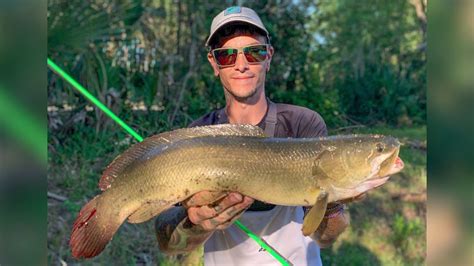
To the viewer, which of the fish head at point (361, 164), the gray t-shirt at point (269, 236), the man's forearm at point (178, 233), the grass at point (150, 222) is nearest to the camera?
the fish head at point (361, 164)

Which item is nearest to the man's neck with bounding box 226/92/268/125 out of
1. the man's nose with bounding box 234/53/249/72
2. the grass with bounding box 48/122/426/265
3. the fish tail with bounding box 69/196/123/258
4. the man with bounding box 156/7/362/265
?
the man with bounding box 156/7/362/265

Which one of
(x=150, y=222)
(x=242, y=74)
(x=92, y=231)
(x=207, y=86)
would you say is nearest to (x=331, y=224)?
(x=242, y=74)

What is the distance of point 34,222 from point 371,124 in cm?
634

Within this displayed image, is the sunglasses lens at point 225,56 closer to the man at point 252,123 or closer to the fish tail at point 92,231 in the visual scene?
the man at point 252,123

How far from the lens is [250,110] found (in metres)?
2.98

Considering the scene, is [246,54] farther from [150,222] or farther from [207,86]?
[207,86]

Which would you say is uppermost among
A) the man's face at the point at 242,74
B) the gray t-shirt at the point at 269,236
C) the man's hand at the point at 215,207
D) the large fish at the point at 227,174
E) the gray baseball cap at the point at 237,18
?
the gray baseball cap at the point at 237,18

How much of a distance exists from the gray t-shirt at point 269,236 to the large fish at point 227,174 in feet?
1.58

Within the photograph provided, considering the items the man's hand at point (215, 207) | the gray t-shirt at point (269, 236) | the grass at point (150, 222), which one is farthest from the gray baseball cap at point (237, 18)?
the grass at point (150, 222)

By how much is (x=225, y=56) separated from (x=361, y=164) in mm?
1024

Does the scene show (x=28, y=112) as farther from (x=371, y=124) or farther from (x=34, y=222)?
(x=371, y=124)

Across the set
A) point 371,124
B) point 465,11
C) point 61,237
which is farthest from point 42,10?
point 371,124

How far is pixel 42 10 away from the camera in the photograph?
2.08 meters

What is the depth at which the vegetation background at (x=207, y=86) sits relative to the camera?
19.3ft
